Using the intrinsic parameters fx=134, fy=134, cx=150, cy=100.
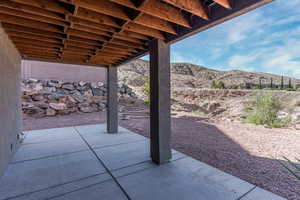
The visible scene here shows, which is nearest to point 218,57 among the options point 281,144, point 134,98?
point 134,98

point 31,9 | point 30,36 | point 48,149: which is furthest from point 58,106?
point 31,9

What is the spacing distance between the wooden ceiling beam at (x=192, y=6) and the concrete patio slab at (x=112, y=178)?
233cm

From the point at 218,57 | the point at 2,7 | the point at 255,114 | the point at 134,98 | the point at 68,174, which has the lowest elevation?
the point at 68,174

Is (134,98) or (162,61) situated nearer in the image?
(162,61)

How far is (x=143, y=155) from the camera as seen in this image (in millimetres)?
2869

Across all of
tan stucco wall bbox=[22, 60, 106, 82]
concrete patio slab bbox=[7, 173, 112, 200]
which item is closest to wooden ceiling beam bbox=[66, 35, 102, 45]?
concrete patio slab bbox=[7, 173, 112, 200]

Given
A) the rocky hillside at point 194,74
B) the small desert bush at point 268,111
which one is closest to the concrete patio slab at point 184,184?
the small desert bush at point 268,111

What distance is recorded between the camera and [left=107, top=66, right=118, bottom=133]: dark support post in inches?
179

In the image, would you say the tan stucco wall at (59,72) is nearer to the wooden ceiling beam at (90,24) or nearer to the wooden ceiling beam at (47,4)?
the wooden ceiling beam at (90,24)

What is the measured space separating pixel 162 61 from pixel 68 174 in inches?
98.4

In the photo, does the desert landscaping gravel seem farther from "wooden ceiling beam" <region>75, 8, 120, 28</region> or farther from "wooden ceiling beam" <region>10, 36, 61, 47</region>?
"wooden ceiling beam" <region>10, 36, 61, 47</region>

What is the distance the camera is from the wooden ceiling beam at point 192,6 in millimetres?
1576

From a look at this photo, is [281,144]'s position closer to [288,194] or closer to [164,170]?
[288,194]

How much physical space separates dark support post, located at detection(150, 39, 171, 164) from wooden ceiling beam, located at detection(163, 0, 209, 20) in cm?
86
